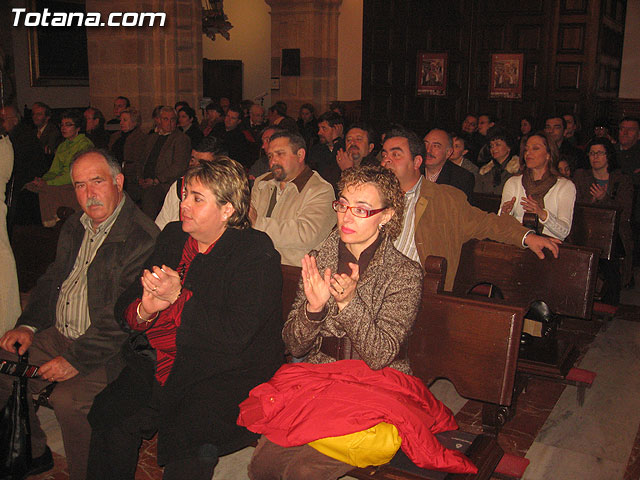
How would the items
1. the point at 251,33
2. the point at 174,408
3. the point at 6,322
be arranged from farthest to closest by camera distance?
the point at 251,33 → the point at 6,322 → the point at 174,408

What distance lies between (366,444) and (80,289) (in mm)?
1541

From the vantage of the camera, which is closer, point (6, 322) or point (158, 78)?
point (6, 322)

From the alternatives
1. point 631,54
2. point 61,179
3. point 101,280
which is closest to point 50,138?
point 61,179

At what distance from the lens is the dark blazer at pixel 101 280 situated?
9.13 ft

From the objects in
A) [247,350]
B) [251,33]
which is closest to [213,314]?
[247,350]

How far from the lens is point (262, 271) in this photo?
2.51 meters

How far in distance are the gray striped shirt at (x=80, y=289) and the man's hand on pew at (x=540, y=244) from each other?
6.74 feet

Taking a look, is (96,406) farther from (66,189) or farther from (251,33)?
(251,33)

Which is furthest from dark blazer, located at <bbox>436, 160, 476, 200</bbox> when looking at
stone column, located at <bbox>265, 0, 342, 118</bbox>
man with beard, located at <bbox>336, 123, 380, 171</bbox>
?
stone column, located at <bbox>265, 0, 342, 118</bbox>

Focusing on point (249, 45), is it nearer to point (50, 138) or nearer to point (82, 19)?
point (82, 19)

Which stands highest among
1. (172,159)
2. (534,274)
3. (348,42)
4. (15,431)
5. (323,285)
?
(348,42)

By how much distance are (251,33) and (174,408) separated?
15.9 m

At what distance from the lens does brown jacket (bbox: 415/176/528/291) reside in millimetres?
3441

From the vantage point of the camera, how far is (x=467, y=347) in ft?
8.63
